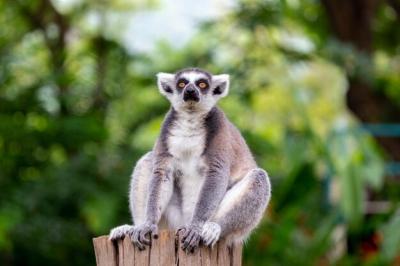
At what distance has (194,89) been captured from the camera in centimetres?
595

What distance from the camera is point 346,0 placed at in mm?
14891

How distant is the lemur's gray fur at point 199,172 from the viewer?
5.83 metres

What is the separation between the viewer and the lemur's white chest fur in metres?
6.02

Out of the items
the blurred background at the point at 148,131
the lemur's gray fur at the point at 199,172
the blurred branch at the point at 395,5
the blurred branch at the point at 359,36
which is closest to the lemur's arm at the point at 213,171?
the lemur's gray fur at the point at 199,172

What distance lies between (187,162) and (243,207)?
0.51m

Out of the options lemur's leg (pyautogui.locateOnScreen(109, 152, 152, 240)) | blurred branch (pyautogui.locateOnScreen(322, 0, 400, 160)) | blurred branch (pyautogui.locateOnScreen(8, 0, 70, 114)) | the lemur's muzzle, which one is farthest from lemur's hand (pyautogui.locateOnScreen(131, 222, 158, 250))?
blurred branch (pyautogui.locateOnScreen(322, 0, 400, 160))

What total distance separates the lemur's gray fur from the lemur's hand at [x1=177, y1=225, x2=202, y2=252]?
1.41 feet

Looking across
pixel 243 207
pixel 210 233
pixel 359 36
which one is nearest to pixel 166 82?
pixel 243 207

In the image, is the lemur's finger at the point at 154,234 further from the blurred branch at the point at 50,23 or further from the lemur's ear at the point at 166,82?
the blurred branch at the point at 50,23

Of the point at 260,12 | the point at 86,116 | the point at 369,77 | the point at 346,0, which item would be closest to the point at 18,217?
the point at 86,116

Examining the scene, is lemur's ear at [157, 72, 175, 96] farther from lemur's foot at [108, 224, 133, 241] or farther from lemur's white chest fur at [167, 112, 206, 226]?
lemur's foot at [108, 224, 133, 241]

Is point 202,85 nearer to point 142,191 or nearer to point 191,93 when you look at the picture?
point 191,93

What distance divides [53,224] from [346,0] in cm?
646

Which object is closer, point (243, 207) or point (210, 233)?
point (210, 233)
